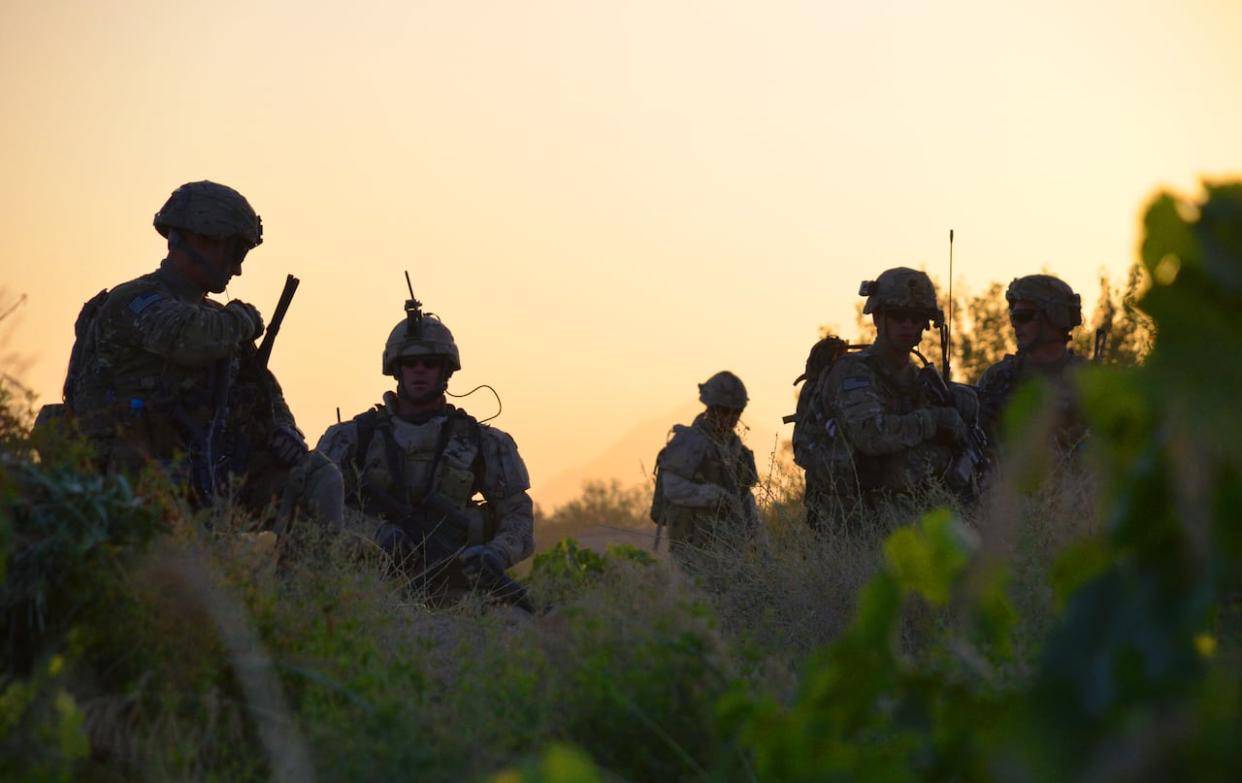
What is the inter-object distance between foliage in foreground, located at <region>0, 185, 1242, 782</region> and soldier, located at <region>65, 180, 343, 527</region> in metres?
1.08

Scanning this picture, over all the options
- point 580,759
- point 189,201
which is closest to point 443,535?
point 189,201

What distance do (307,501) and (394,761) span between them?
4.24 m

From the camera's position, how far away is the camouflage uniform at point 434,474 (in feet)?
30.9

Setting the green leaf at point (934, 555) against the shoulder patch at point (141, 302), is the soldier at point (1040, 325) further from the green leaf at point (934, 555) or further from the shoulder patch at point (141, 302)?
the green leaf at point (934, 555)

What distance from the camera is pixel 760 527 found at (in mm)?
7961

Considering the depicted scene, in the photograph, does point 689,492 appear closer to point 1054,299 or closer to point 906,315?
point 906,315

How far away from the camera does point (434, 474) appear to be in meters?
9.63

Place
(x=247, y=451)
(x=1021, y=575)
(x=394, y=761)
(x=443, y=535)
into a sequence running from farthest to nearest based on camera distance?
(x=443, y=535) → (x=247, y=451) → (x=1021, y=575) → (x=394, y=761)

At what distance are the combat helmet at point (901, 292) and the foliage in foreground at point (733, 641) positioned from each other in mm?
2139

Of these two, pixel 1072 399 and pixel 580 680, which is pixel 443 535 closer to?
pixel 1072 399

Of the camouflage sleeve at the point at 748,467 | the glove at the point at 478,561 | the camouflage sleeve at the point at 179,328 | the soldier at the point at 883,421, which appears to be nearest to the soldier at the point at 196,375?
the camouflage sleeve at the point at 179,328

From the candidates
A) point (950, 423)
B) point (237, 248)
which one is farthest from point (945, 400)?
point (237, 248)

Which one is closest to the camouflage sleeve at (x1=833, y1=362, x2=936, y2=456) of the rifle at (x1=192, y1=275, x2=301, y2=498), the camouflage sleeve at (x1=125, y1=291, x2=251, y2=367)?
the rifle at (x1=192, y1=275, x2=301, y2=498)

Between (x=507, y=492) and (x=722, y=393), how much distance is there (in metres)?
3.30
